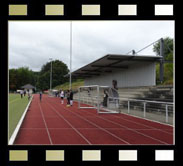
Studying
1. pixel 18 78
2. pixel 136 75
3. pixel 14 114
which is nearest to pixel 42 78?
pixel 18 78

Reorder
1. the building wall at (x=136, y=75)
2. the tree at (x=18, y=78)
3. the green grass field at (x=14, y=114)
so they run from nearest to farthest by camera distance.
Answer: the green grass field at (x=14, y=114) → the building wall at (x=136, y=75) → the tree at (x=18, y=78)

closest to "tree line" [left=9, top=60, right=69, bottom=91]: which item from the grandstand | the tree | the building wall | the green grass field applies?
the tree

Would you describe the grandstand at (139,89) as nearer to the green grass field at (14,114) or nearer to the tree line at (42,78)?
the green grass field at (14,114)

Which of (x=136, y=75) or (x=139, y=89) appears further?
(x=136, y=75)

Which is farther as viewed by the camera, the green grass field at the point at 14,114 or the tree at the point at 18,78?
the tree at the point at 18,78

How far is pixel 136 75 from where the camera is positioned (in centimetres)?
2741

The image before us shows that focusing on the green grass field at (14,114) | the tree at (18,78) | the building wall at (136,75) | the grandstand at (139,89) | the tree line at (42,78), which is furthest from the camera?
the tree line at (42,78)

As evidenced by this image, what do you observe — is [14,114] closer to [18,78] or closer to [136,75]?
[136,75]

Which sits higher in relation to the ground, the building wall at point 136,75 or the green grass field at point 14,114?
the building wall at point 136,75

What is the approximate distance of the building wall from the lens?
24402 millimetres

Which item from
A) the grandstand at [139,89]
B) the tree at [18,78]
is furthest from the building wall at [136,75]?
the tree at [18,78]

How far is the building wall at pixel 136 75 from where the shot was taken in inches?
961
